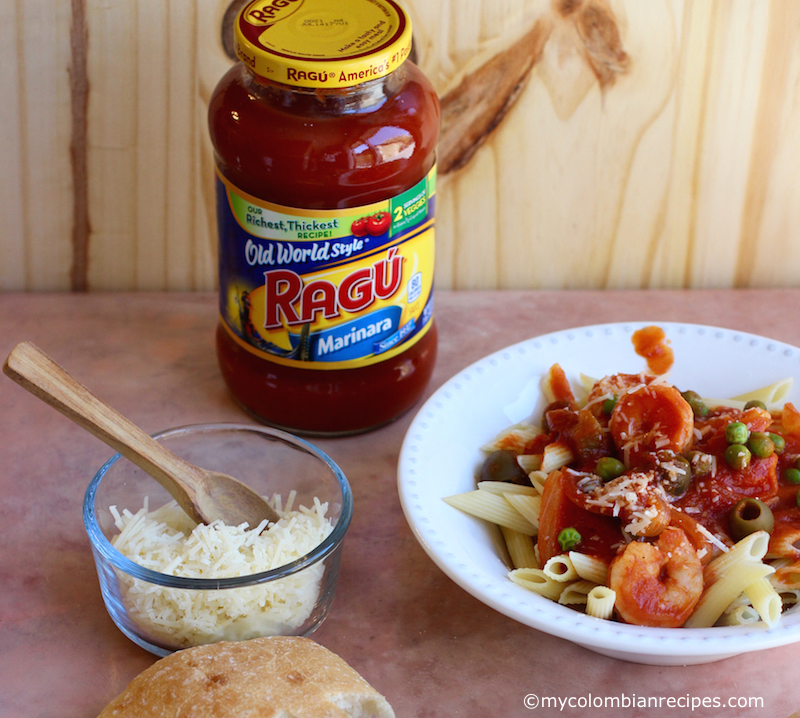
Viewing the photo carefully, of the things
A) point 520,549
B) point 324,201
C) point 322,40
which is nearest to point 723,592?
point 520,549

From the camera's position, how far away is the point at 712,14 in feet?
5.32

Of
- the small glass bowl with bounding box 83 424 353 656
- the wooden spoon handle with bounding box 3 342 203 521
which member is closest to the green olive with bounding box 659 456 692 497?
the small glass bowl with bounding box 83 424 353 656

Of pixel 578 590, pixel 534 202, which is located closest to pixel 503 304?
pixel 534 202

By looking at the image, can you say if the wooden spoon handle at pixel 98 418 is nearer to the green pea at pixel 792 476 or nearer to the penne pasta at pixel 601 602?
the penne pasta at pixel 601 602

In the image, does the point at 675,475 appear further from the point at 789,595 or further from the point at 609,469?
the point at 789,595

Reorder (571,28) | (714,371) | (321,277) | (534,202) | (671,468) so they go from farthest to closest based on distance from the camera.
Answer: (534,202) < (571,28) < (714,371) < (321,277) < (671,468)

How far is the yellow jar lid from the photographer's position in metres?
1.15

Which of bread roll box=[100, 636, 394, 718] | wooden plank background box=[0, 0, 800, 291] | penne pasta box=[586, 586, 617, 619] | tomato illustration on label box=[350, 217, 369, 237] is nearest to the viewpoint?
bread roll box=[100, 636, 394, 718]

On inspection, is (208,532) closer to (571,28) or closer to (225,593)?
(225,593)

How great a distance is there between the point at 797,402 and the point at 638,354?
25cm

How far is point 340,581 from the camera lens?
1247 mm

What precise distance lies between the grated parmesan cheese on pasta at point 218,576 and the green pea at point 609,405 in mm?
434

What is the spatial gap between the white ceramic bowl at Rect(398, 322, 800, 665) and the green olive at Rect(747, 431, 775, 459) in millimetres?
210

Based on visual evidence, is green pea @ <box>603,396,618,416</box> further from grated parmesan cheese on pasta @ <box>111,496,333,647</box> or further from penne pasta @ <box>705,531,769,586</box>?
grated parmesan cheese on pasta @ <box>111,496,333,647</box>
